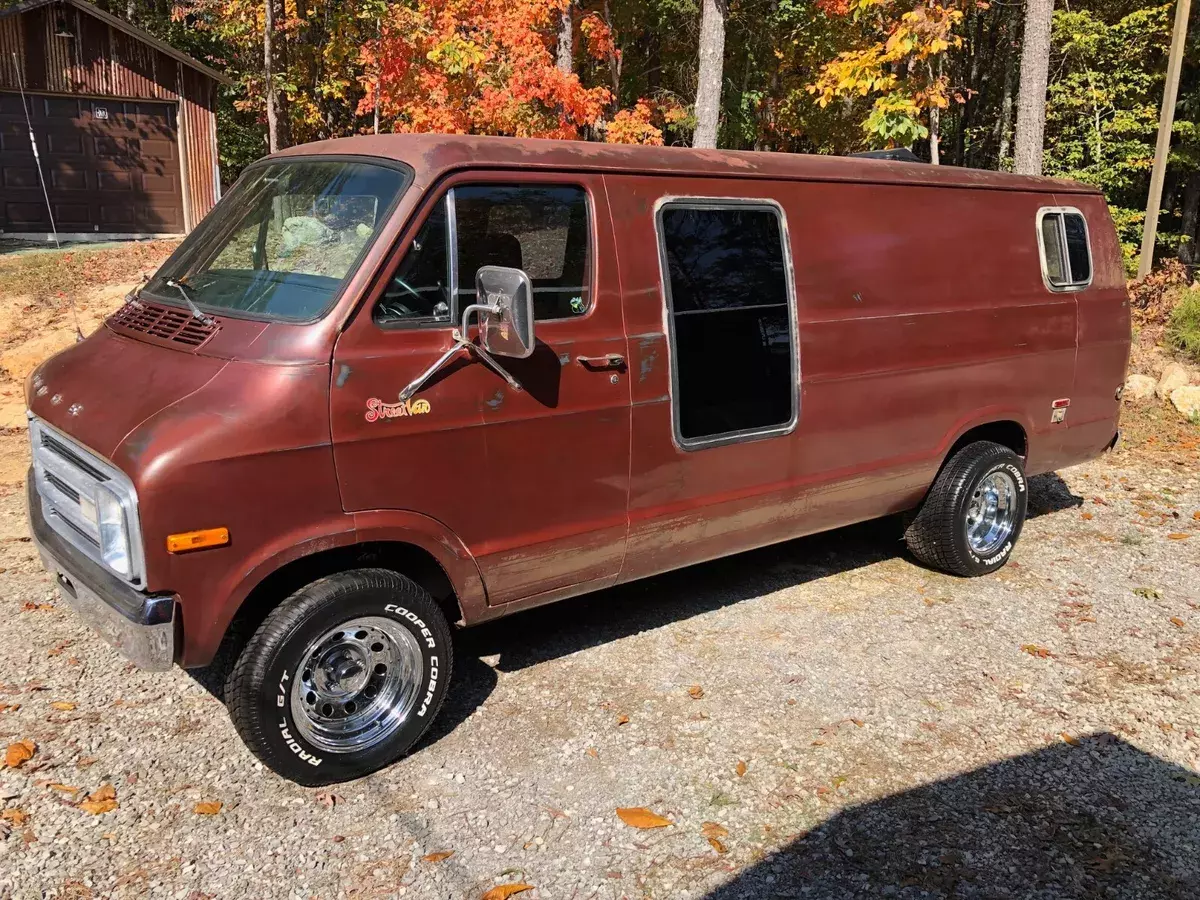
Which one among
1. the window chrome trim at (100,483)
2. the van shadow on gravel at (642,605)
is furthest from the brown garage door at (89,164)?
the van shadow on gravel at (642,605)

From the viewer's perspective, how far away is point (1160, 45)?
18.2m

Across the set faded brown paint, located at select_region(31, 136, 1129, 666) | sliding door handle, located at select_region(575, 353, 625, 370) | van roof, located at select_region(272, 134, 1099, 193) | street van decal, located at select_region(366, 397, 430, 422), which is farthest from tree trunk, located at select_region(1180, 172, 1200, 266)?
street van decal, located at select_region(366, 397, 430, 422)

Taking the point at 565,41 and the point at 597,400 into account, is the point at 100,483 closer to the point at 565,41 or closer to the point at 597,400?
the point at 597,400

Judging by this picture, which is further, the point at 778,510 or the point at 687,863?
the point at 778,510

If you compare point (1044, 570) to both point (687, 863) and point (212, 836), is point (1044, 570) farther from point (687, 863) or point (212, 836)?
point (212, 836)

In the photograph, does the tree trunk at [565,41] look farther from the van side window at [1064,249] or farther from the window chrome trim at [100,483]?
the window chrome trim at [100,483]

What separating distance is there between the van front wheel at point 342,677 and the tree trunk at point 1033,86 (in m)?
10.9

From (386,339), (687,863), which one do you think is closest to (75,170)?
(386,339)

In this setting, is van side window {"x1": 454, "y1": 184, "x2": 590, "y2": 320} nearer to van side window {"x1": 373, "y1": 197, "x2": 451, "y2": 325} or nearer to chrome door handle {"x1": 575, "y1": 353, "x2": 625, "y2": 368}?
van side window {"x1": 373, "y1": 197, "x2": 451, "y2": 325}

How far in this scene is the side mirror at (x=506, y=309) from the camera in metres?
3.44

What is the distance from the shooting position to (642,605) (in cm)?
542

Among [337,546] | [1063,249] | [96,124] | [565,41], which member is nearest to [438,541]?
[337,546]

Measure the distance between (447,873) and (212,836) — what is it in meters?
0.88

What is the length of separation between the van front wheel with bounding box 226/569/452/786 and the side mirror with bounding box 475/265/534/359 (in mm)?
1022
